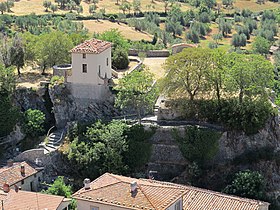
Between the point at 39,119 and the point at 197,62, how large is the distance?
590 inches

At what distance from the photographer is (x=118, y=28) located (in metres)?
115

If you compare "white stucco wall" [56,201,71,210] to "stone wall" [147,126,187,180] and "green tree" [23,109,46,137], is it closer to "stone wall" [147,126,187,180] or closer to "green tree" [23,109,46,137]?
"stone wall" [147,126,187,180]

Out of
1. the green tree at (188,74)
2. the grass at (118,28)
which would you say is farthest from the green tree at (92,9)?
the green tree at (188,74)

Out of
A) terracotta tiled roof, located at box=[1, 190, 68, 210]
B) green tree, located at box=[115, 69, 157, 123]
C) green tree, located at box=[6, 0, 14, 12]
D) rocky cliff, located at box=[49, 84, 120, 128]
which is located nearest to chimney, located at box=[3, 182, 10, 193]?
terracotta tiled roof, located at box=[1, 190, 68, 210]

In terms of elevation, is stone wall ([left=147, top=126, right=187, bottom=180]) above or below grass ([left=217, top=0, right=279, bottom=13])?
above

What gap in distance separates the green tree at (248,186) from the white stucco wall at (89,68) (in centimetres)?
1537

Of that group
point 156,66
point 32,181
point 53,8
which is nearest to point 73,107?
point 32,181

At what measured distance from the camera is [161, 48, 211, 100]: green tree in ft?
166

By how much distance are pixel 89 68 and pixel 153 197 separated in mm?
18979

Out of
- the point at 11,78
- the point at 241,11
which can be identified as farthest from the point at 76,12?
the point at 11,78

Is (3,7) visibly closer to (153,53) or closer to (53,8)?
(53,8)

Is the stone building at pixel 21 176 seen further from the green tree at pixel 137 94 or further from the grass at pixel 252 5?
the grass at pixel 252 5

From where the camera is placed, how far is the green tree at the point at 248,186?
4519cm

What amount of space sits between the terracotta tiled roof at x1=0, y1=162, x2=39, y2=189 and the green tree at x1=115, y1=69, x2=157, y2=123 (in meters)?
9.08
